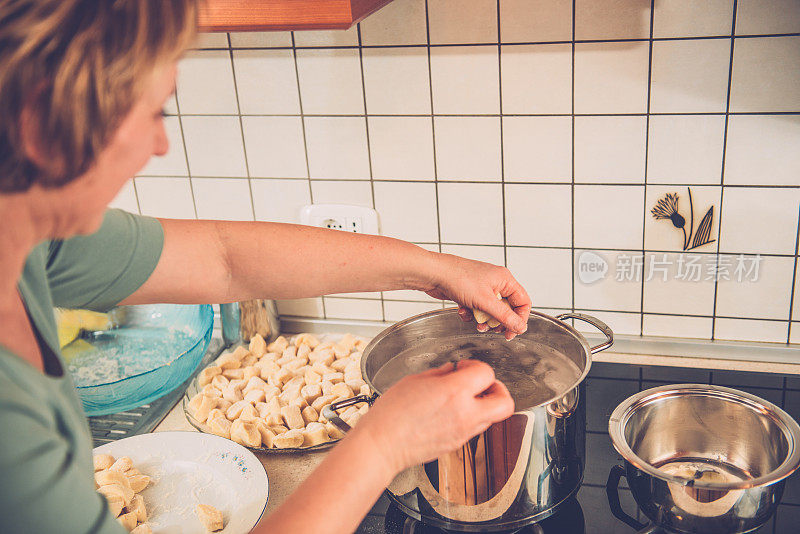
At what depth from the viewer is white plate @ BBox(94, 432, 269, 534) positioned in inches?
37.9

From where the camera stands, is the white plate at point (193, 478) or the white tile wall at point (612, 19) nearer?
the white plate at point (193, 478)

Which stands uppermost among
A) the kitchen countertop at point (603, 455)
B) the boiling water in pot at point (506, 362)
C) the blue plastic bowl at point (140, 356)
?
the boiling water in pot at point (506, 362)

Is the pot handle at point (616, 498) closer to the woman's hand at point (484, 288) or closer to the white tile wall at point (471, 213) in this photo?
the woman's hand at point (484, 288)

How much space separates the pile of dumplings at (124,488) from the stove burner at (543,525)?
0.32 metres

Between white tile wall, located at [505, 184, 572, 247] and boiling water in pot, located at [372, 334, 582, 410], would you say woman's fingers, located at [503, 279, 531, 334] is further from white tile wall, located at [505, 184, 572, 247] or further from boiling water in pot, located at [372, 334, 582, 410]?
white tile wall, located at [505, 184, 572, 247]

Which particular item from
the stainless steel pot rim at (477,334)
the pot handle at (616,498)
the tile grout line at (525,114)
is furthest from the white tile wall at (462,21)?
the pot handle at (616,498)

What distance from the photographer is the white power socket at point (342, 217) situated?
4.37ft

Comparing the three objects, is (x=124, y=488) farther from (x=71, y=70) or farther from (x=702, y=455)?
(x=702, y=455)

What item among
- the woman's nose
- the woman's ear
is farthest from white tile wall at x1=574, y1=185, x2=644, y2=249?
the woman's ear

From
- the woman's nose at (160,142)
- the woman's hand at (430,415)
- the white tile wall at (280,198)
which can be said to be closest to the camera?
the woman's nose at (160,142)

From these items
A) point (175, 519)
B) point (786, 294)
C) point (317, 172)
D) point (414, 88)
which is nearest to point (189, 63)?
point (317, 172)

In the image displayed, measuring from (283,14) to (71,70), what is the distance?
0.47m

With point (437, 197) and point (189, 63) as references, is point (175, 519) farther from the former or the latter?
point (189, 63)

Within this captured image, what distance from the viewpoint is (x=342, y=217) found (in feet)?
4.42
